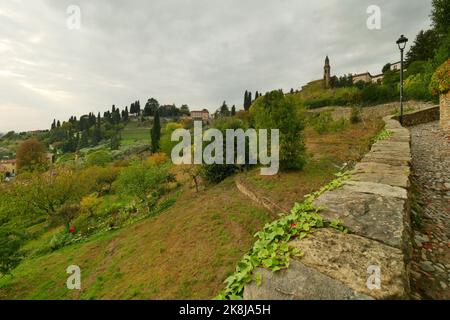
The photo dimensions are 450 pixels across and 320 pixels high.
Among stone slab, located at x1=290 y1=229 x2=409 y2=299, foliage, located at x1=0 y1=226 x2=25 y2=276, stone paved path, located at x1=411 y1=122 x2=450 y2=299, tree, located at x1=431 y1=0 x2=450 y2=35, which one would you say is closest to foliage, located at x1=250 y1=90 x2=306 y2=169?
stone paved path, located at x1=411 y1=122 x2=450 y2=299

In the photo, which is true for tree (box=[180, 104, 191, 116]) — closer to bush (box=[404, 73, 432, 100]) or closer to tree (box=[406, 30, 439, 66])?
tree (box=[406, 30, 439, 66])

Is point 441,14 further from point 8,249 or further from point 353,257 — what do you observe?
point 8,249

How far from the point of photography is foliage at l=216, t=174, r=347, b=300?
1.87m

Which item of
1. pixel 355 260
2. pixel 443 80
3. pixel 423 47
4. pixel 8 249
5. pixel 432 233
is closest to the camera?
pixel 355 260

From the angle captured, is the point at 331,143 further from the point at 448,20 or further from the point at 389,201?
the point at 448,20

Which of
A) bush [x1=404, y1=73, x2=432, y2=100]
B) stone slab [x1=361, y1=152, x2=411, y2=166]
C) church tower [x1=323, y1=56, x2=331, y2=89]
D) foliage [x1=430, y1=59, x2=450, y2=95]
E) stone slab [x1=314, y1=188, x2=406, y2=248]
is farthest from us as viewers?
church tower [x1=323, y1=56, x2=331, y2=89]

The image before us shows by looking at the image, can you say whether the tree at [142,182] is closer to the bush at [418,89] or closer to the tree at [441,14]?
the bush at [418,89]

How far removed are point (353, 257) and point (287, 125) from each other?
8.02 meters

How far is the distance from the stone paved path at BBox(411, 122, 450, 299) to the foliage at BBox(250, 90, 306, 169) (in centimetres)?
399

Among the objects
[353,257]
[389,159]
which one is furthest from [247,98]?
[353,257]

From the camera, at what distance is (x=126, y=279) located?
7.52 m

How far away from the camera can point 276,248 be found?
2047 millimetres

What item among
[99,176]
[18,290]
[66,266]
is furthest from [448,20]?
[99,176]
